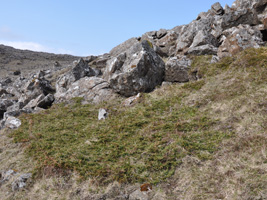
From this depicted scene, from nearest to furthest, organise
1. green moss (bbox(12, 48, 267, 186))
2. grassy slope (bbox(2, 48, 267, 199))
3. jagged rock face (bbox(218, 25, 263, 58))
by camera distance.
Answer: grassy slope (bbox(2, 48, 267, 199)) < green moss (bbox(12, 48, 267, 186)) < jagged rock face (bbox(218, 25, 263, 58))

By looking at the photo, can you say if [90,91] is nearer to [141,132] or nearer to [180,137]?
[141,132]

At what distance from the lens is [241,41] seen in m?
20.4

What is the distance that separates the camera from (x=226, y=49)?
2114cm

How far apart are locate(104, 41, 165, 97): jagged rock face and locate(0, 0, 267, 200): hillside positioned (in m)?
0.11

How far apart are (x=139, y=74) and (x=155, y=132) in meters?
8.81

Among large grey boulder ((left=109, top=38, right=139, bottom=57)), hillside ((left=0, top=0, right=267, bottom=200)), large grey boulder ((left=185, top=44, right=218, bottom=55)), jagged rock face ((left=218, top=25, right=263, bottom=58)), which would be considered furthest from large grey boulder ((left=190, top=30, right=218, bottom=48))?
large grey boulder ((left=109, top=38, right=139, bottom=57))

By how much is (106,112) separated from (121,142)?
498cm

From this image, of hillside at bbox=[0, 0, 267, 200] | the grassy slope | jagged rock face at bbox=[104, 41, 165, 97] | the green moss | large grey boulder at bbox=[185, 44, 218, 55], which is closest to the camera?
the grassy slope

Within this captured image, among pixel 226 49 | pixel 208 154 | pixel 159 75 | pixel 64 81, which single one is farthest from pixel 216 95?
pixel 64 81

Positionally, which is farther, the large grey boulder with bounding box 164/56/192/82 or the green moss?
the large grey boulder with bounding box 164/56/192/82

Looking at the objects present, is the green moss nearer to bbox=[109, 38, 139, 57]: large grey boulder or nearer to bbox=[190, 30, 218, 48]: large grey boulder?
bbox=[190, 30, 218, 48]: large grey boulder

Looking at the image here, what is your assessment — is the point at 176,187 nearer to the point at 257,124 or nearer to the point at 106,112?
the point at 257,124

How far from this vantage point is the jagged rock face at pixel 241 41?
20125mm

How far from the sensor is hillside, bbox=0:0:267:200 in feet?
27.2
